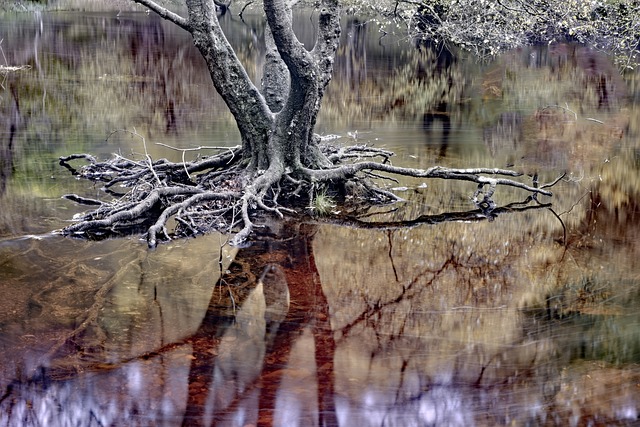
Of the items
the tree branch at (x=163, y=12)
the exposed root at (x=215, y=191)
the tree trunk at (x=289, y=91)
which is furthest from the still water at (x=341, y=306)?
the tree branch at (x=163, y=12)

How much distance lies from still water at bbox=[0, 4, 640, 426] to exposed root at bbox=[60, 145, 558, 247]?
9.7 inches

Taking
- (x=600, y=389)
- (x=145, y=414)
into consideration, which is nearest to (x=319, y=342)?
(x=145, y=414)

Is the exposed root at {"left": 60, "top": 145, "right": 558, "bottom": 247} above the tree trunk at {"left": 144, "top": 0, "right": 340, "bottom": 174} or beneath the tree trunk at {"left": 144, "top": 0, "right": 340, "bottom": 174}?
beneath

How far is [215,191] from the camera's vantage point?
7.52 meters

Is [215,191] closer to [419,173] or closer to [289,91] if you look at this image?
[289,91]

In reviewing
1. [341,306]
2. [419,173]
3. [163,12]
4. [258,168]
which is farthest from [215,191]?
[341,306]

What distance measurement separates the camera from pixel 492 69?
64.5 feet

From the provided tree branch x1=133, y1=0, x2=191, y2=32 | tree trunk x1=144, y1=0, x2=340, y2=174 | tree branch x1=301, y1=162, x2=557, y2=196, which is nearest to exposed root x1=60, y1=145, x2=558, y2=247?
tree branch x1=301, y1=162, x2=557, y2=196

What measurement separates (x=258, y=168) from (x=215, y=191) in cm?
65

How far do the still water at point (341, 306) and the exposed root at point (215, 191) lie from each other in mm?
247

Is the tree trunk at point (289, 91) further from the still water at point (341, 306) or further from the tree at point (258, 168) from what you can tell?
the still water at point (341, 306)

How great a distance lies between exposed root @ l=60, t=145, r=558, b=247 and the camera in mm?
6902

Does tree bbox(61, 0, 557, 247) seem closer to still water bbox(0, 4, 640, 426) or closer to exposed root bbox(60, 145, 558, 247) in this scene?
exposed root bbox(60, 145, 558, 247)

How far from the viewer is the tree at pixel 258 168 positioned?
23.1 ft
